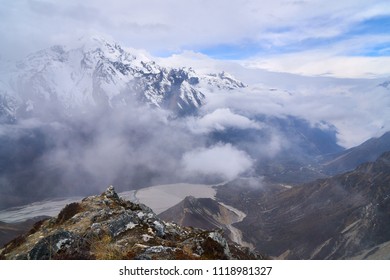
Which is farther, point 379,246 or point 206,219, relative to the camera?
point 206,219

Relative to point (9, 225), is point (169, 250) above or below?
above

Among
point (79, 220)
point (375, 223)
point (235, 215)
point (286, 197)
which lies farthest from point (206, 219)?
point (79, 220)

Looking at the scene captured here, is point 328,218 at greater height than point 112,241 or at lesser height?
lesser

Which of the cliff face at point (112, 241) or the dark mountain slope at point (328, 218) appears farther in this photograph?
the dark mountain slope at point (328, 218)

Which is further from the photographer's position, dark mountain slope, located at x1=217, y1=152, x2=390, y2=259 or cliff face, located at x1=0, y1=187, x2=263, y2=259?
dark mountain slope, located at x1=217, y1=152, x2=390, y2=259

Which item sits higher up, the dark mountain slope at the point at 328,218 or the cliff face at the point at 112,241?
the cliff face at the point at 112,241

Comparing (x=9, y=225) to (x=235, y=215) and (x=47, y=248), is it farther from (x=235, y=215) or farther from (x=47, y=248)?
(x=47, y=248)

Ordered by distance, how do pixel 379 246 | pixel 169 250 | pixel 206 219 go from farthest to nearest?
pixel 206 219 < pixel 379 246 < pixel 169 250

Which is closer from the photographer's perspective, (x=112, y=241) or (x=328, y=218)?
(x=112, y=241)
